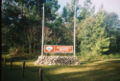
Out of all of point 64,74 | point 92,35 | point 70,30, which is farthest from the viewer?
point 70,30

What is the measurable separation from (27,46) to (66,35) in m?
6.14

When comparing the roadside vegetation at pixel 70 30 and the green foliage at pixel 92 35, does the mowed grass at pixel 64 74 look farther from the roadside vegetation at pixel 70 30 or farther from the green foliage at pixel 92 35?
the green foliage at pixel 92 35

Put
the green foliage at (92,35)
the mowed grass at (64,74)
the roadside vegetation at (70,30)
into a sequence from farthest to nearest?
1. the green foliage at (92,35)
2. the roadside vegetation at (70,30)
3. the mowed grass at (64,74)

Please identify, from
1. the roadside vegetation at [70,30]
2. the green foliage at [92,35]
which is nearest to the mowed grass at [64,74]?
the roadside vegetation at [70,30]

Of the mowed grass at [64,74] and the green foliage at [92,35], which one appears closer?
the mowed grass at [64,74]

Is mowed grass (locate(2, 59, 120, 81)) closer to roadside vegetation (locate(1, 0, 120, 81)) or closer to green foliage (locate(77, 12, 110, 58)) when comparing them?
roadside vegetation (locate(1, 0, 120, 81))

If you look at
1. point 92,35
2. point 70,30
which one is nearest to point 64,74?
point 92,35

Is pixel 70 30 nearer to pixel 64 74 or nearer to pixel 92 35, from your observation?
pixel 92 35

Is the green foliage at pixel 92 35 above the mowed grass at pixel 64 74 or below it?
above

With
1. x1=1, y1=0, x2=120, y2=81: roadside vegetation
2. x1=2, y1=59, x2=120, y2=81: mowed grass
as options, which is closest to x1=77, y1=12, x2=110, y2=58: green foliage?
x1=1, y1=0, x2=120, y2=81: roadside vegetation

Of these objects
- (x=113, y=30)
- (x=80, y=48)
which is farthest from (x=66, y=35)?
(x=113, y=30)

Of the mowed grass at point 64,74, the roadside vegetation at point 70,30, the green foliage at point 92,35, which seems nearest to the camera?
the mowed grass at point 64,74

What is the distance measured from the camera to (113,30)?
14.3 meters

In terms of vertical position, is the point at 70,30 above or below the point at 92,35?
above
